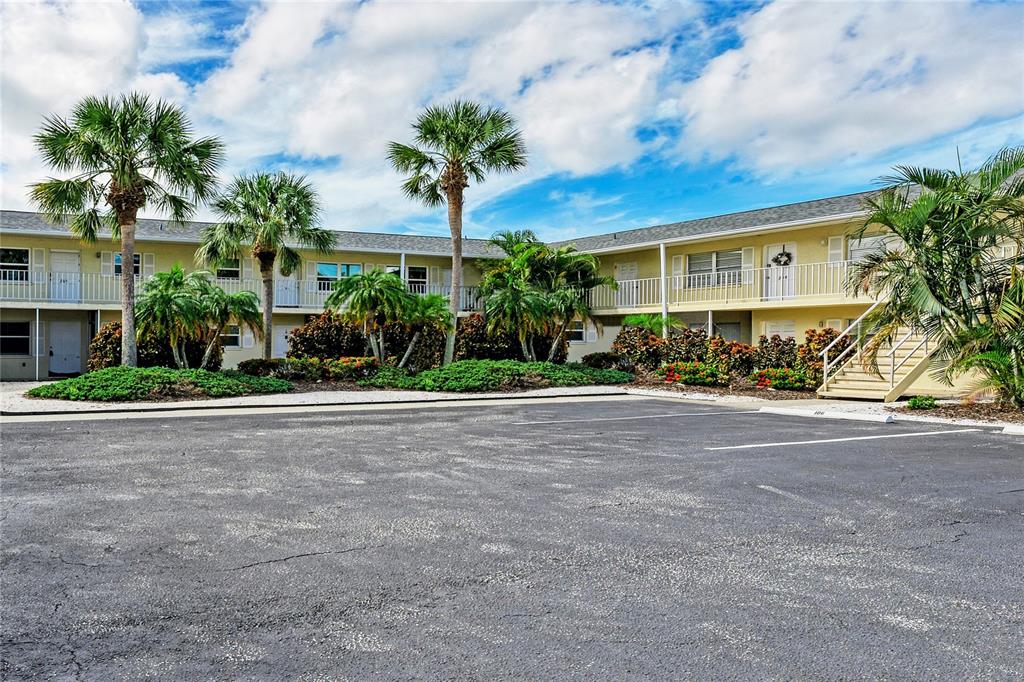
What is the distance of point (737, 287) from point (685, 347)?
130 inches

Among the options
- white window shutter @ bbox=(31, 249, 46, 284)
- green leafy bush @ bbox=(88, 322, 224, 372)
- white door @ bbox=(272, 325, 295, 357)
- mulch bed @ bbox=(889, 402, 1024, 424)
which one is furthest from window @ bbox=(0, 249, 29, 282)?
mulch bed @ bbox=(889, 402, 1024, 424)

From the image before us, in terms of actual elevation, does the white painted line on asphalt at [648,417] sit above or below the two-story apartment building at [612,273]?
below

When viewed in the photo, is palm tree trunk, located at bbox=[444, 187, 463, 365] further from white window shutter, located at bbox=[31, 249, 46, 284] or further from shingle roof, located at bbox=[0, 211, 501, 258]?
white window shutter, located at bbox=[31, 249, 46, 284]

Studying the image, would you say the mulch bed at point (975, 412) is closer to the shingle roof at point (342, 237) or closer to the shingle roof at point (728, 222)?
the shingle roof at point (728, 222)

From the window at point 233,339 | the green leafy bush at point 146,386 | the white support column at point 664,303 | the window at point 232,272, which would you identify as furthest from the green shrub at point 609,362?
the window at point 232,272

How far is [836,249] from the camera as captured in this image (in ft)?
77.3

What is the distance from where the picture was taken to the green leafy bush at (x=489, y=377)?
805 inches

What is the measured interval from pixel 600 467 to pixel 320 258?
22.7 meters

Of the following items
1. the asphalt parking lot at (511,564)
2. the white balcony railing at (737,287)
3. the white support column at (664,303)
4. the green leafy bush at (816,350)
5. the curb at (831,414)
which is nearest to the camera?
the asphalt parking lot at (511,564)

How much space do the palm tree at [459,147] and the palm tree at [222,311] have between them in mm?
6412

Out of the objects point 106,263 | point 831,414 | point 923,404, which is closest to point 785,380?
point 923,404

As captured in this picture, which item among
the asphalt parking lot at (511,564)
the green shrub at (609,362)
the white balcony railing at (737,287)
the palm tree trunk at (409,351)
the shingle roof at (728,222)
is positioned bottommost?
the asphalt parking lot at (511,564)

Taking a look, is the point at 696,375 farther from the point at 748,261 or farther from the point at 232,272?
the point at 232,272

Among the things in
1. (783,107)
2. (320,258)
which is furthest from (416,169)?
(783,107)
